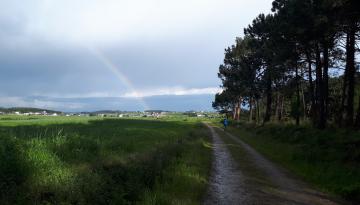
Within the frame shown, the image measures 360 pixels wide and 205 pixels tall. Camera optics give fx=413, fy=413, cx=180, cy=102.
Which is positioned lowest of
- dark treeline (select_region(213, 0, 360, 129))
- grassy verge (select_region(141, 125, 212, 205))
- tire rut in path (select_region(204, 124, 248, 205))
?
tire rut in path (select_region(204, 124, 248, 205))

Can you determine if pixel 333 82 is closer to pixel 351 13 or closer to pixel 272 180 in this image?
pixel 351 13

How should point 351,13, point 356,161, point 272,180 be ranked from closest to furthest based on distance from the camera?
point 272,180 → point 356,161 → point 351,13

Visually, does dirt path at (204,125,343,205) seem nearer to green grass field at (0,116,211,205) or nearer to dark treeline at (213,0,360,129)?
green grass field at (0,116,211,205)

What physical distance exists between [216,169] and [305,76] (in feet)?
105

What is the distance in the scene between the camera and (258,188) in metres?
13.6

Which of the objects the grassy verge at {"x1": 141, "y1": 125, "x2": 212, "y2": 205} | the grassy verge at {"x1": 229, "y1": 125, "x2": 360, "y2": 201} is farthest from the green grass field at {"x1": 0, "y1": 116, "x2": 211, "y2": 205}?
the grassy verge at {"x1": 229, "y1": 125, "x2": 360, "y2": 201}

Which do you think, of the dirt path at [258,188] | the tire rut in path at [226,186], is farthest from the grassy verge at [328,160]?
the tire rut in path at [226,186]

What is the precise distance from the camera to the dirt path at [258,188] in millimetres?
11820

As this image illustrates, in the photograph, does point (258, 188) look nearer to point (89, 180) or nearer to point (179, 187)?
point (179, 187)

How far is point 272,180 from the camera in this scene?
15211mm

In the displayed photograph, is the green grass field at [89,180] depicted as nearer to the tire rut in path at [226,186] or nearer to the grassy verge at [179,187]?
the grassy verge at [179,187]

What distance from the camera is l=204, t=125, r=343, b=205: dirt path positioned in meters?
11.8

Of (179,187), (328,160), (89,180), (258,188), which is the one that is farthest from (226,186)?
(328,160)

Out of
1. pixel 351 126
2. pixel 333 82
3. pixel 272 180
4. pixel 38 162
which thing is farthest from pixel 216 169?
pixel 333 82
